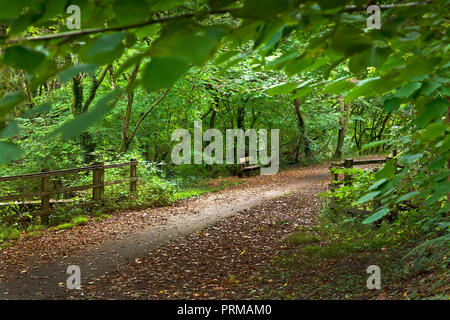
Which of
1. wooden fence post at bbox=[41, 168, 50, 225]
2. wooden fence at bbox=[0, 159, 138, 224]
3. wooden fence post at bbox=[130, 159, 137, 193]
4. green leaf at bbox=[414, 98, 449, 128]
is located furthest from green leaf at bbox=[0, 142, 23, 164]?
wooden fence post at bbox=[130, 159, 137, 193]

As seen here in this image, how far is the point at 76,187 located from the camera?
371 inches

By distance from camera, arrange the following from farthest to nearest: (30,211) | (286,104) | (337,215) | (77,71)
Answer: (286,104) < (30,211) < (337,215) < (77,71)

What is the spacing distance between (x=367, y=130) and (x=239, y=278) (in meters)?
26.4

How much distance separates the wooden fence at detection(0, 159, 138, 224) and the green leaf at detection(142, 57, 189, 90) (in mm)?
8373

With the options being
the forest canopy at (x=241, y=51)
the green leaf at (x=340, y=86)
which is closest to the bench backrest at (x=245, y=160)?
the forest canopy at (x=241, y=51)

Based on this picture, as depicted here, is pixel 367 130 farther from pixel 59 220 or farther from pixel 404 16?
pixel 404 16

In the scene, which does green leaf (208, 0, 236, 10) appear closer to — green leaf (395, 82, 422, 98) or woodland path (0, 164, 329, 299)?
green leaf (395, 82, 422, 98)

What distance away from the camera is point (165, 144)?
16984mm

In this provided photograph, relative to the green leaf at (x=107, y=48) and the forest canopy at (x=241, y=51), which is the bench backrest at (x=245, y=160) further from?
the green leaf at (x=107, y=48)

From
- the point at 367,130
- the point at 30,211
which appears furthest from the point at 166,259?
the point at 367,130

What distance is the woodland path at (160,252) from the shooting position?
4.78 metres

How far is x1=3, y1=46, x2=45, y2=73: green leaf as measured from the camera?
Result: 0.65 metres

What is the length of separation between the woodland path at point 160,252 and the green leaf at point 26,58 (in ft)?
13.3

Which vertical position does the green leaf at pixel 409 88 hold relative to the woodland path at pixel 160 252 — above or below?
above
